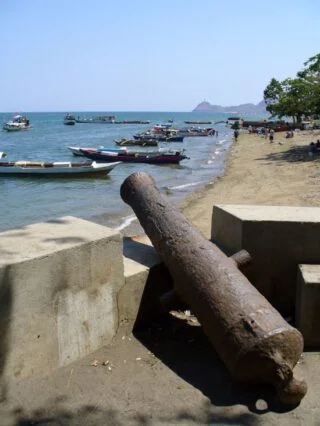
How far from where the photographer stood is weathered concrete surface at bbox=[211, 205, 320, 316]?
4426 mm

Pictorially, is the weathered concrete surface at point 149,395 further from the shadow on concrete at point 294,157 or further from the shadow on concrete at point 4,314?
the shadow on concrete at point 294,157

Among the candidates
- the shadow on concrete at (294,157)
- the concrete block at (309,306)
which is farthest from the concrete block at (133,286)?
the shadow on concrete at (294,157)

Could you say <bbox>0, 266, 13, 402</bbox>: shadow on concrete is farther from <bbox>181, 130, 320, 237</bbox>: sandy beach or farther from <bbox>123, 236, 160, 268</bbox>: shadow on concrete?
<bbox>181, 130, 320, 237</bbox>: sandy beach

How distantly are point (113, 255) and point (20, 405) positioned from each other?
1333mm

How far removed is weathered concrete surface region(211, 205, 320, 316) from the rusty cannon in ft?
1.40

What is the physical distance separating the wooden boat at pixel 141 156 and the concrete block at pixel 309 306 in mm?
29825

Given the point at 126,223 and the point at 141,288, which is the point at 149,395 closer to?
the point at 141,288

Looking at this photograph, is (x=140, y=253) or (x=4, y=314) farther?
(x=140, y=253)

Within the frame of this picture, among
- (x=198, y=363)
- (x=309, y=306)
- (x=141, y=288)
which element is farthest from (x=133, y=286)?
(x=309, y=306)

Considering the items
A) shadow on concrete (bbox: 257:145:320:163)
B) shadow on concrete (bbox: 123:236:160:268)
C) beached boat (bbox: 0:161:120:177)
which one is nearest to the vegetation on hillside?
shadow on concrete (bbox: 257:145:320:163)

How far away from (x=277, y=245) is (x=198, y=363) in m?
1.31

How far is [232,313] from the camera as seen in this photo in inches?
138

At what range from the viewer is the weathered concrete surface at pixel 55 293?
11.0 ft

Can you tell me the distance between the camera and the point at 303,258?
4.46 m
